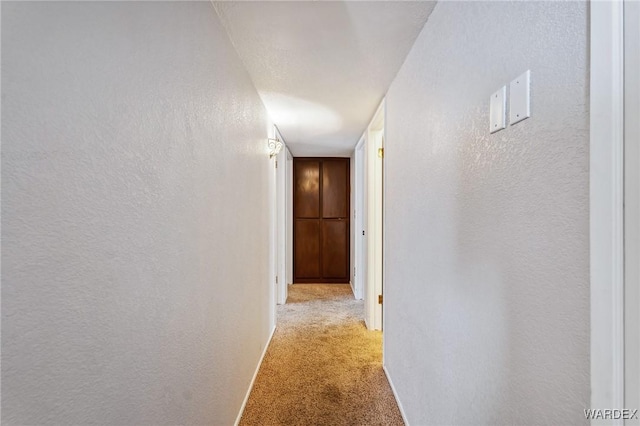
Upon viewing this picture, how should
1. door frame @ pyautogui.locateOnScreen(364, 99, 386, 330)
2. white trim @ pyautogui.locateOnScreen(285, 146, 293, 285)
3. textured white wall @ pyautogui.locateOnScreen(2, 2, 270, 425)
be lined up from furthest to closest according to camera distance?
white trim @ pyautogui.locateOnScreen(285, 146, 293, 285)
door frame @ pyautogui.locateOnScreen(364, 99, 386, 330)
textured white wall @ pyautogui.locateOnScreen(2, 2, 270, 425)

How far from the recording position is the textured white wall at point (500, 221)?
2.12ft

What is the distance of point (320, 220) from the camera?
5207 mm

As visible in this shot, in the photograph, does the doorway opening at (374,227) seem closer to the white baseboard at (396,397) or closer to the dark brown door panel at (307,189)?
the white baseboard at (396,397)

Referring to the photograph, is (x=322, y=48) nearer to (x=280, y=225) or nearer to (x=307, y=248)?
(x=280, y=225)

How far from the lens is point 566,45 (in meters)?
0.66

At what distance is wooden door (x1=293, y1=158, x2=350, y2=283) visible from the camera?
5.19 metres

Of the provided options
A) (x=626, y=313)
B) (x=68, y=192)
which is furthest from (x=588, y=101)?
(x=68, y=192)

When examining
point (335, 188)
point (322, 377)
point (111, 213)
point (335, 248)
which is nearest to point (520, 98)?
point (111, 213)

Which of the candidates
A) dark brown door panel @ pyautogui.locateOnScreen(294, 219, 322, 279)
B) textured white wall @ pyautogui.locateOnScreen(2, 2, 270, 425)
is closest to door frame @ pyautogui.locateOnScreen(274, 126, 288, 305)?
dark brown door panel @ pyautogui.locateOnScreen(294, 219, 322, 279)

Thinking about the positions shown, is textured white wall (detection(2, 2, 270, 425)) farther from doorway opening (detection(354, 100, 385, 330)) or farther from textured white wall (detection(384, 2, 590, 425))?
doorway opening (detection(354, 100, 385, 330))

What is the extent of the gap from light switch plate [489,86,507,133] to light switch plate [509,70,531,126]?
0.03 m

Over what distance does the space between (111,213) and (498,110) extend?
104cm

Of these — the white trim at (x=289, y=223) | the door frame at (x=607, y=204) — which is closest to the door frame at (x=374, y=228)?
the white trim at (x=289, y=223)

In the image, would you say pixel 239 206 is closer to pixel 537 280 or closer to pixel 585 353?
pixel 537 280
